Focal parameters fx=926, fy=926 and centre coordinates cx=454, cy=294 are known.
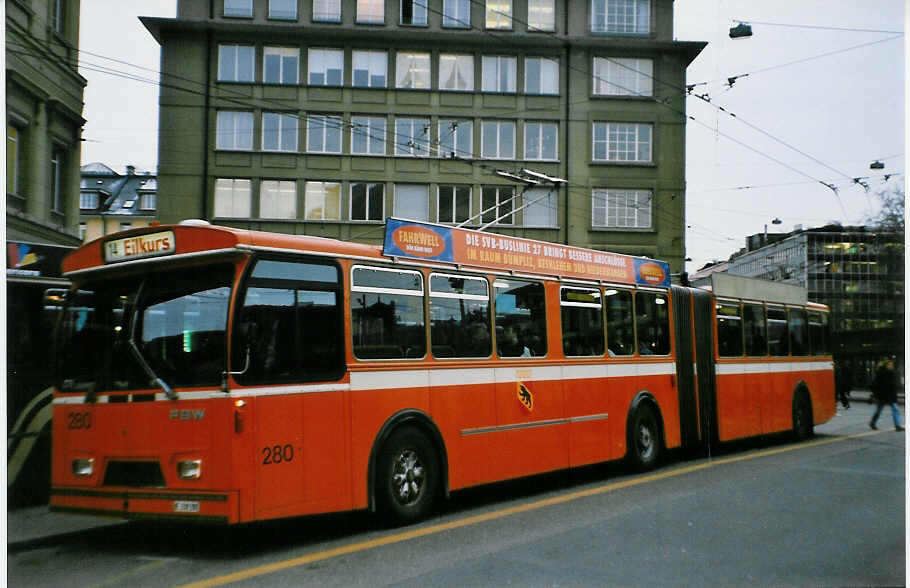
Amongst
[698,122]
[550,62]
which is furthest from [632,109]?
[698,122]

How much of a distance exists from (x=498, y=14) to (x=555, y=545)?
29.5 meters

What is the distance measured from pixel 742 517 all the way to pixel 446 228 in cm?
429

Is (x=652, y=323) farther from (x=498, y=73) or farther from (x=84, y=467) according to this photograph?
(x=498, y=73)

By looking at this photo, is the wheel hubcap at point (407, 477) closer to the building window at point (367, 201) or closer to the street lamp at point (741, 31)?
the street lamp at point (741, 31)

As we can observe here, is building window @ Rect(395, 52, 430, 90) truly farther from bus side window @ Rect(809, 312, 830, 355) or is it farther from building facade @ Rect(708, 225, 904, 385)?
bus side window @ Rect(809, 312, 830, 355)

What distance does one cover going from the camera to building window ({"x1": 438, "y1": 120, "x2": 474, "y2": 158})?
125 ft

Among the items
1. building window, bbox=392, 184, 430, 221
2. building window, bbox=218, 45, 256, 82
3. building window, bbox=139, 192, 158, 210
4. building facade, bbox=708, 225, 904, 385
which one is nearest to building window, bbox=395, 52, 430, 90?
building window, bbox=392, 184, 430, 221

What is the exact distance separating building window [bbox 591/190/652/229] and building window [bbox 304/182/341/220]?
1065cm

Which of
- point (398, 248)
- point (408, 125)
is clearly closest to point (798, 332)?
point (398, 248)

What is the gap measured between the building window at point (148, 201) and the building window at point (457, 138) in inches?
464

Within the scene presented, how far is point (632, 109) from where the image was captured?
3841 centimetres

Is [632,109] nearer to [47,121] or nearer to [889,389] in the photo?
[889,389]

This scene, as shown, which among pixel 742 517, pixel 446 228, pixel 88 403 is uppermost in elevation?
pixel 446 228

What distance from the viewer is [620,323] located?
524 inches
